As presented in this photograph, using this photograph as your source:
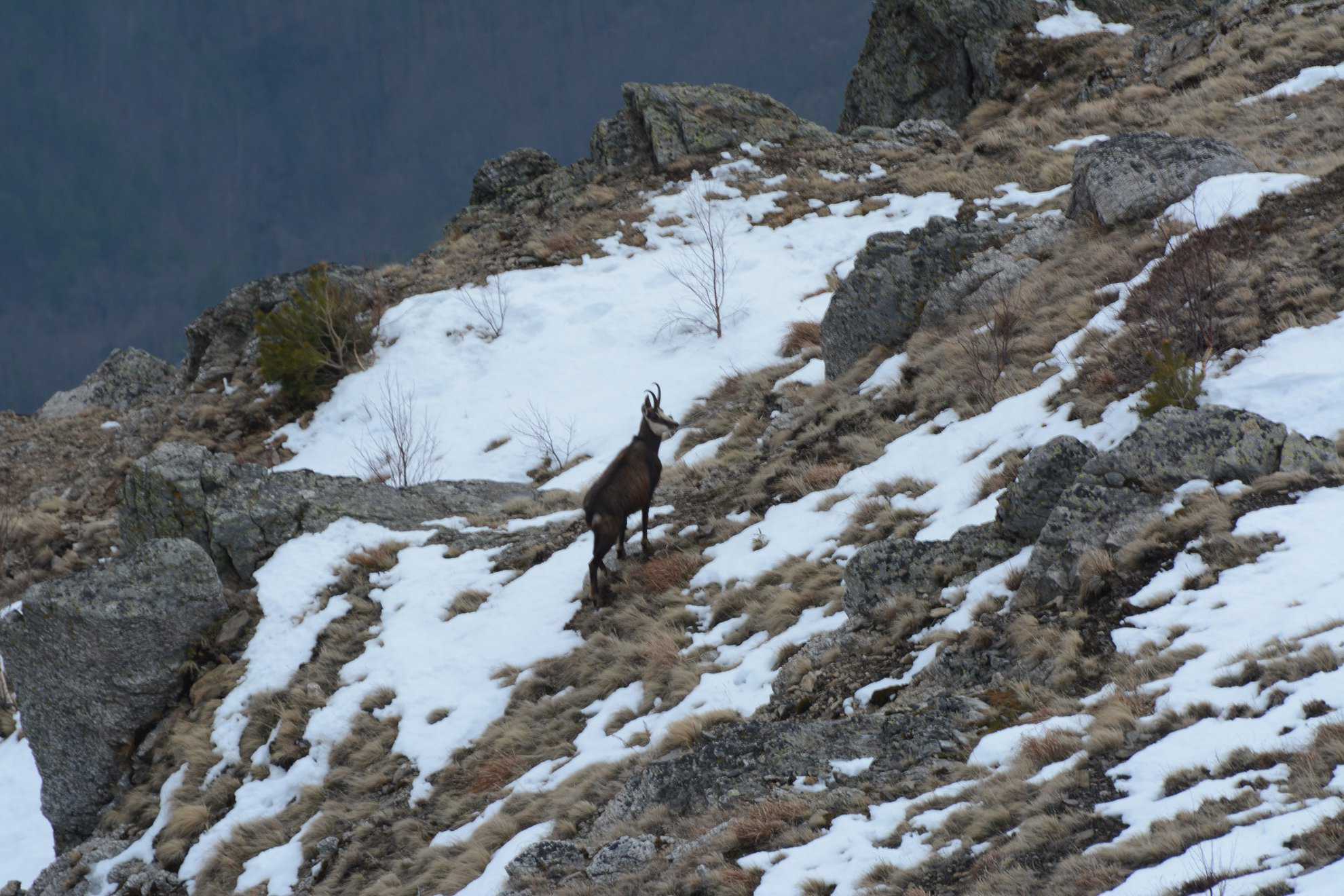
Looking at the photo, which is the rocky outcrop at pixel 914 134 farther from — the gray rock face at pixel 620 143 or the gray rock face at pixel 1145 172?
the gray rock face at pixel 1145 172

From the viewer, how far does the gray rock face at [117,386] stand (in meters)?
31.1

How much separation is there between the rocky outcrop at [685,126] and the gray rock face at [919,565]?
70.8ft

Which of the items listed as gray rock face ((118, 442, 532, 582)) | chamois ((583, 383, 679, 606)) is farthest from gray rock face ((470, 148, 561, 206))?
chamois ((583, 383, 679, 606))

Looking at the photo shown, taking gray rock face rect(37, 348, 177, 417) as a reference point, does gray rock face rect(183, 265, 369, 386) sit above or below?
below

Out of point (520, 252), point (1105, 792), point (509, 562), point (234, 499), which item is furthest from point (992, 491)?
point (520, 252)

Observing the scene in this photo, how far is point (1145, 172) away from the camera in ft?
44.7

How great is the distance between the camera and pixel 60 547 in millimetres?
A: 21469

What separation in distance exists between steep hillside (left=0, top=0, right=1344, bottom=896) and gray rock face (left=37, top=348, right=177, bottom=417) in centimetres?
759

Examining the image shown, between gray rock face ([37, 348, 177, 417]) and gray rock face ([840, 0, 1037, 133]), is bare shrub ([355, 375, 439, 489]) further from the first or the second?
gray rock face ([840, 0, 1037, 133])

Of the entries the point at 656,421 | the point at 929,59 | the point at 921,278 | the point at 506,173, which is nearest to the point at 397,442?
the point at 656,421

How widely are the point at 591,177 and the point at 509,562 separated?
18811mm

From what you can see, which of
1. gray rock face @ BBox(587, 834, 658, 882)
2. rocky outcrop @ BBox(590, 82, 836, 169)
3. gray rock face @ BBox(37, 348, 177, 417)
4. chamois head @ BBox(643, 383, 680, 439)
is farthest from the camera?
gray rock face @ BBox(37, 348, 177, 417)

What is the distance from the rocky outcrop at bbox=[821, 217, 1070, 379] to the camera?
14.2 meters

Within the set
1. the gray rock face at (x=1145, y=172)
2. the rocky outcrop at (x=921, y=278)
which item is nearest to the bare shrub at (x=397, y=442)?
the rocky outcrop at (x=921, y=278)
